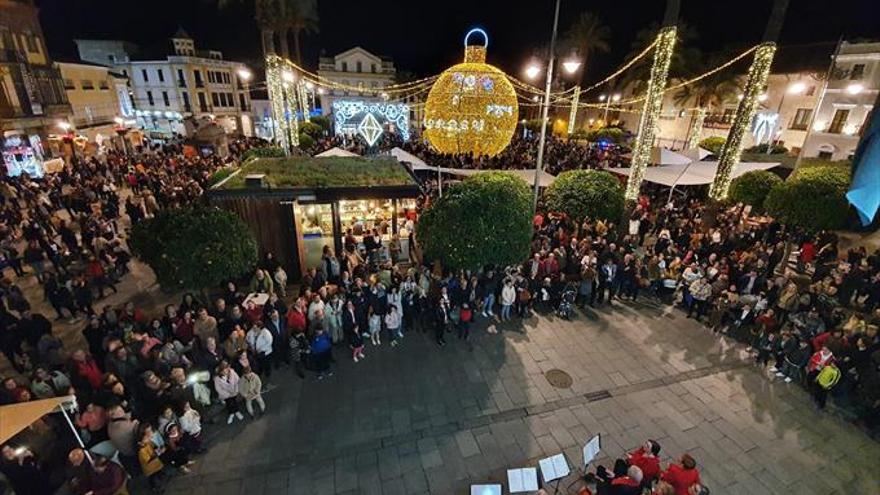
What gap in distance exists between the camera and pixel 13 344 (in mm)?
8281

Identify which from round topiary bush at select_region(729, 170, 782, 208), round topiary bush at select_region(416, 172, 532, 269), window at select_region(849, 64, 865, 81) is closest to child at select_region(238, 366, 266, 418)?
round topiary bush at select_region(416, 172, 532, 269)

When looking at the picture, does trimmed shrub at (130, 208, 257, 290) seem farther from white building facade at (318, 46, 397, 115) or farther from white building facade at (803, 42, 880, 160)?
white building facade at (318, 46, 397, 115)

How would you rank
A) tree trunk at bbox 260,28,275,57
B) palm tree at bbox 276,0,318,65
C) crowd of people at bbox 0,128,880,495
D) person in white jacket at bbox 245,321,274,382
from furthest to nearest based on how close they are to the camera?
palm tree at bbox 276,0,318,65, tree trunk at bbox 260,28,275,57, person in white jacket at bbox 245,321,274,382, crowd of people at bbox 0,128,880,495

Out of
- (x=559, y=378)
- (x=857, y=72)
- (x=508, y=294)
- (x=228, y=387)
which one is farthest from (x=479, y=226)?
(x=857, y=72)

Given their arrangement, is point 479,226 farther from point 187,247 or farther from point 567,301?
point 187,247

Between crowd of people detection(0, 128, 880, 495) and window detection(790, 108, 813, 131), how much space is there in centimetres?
2110

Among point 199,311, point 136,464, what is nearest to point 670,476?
point 136,464

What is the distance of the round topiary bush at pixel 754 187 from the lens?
14781 millimetres

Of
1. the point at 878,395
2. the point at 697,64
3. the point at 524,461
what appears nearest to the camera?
the point at 524,461

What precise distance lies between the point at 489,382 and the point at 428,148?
21.5 metres

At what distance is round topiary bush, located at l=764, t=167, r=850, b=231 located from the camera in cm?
1172

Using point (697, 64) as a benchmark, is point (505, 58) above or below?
above

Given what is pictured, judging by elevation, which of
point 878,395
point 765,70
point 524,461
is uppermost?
point 765,70

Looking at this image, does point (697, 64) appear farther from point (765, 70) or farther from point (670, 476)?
point (670, 476)
